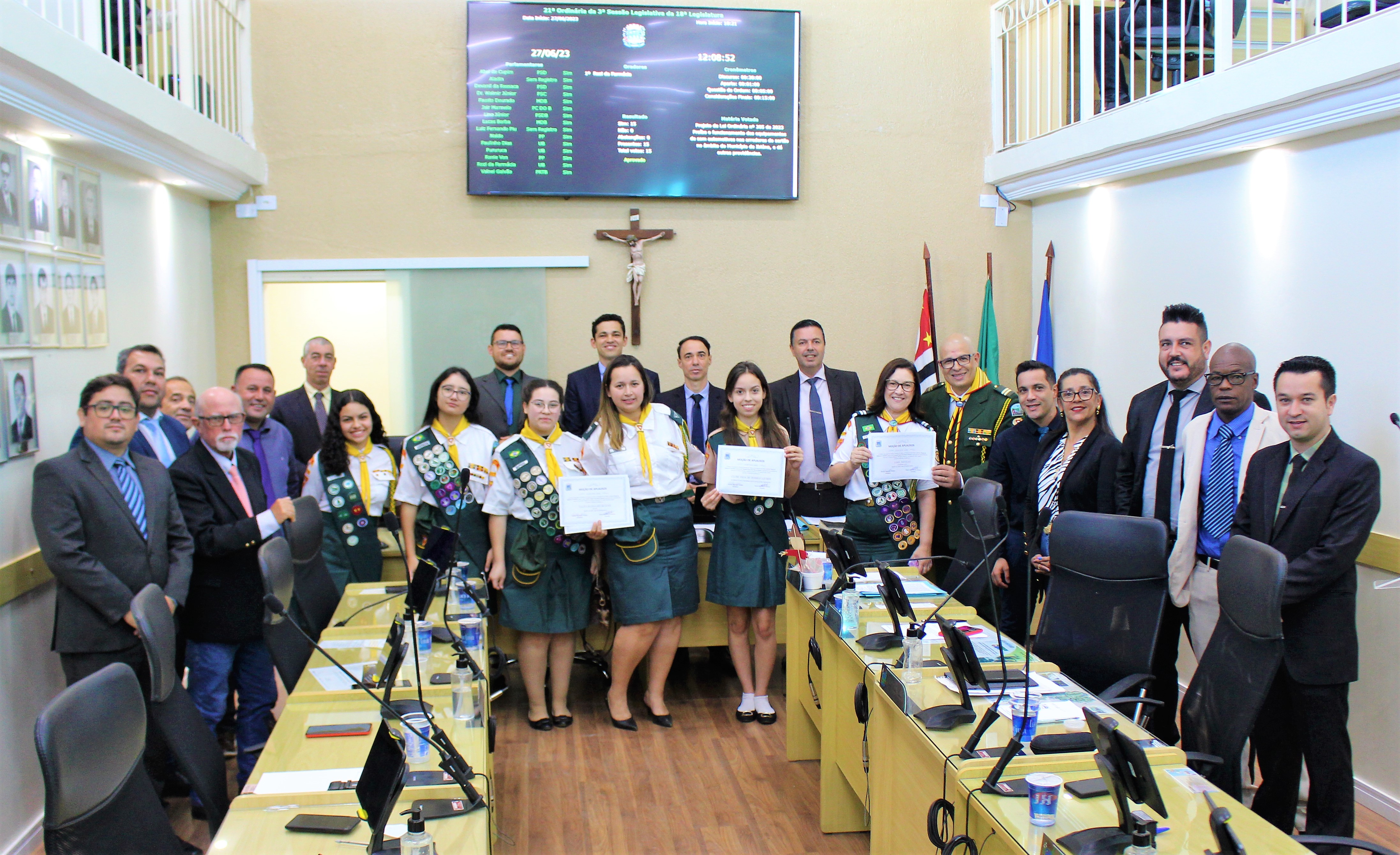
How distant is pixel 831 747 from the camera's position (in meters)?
3.39

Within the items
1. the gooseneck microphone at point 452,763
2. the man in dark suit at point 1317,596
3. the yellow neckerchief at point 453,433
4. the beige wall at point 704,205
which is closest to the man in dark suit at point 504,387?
the yellow neckerchief at point 453,433

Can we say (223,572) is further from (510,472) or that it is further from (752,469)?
(752,469)

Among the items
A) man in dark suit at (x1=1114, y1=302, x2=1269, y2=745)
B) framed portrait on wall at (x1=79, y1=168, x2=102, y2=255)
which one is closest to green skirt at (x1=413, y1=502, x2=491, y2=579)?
framed portrait on wall at (x1=79, y1=168, x2=102, y2=255)

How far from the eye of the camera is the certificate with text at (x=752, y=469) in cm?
399

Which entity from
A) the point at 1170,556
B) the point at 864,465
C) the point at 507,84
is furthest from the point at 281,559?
the point at 507,84

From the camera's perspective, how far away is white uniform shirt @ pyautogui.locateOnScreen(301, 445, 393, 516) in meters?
4.07

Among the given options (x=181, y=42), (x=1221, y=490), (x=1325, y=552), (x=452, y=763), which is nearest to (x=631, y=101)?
(x=181, y=42)

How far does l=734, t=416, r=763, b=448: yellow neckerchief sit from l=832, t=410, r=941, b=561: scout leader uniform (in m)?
0.39

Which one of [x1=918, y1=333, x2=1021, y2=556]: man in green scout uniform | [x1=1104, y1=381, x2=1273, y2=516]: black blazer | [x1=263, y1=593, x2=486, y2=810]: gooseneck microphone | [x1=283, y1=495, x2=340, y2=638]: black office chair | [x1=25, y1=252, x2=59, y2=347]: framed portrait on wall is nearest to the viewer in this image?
[x1=263, y1=593, x2=486, y2=810]: gooseneck microphone

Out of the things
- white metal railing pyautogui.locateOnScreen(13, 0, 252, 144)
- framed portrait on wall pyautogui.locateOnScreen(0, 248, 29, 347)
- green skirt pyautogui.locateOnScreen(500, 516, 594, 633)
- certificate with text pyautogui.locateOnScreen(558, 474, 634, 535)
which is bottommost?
green skirt pyautogui.locateOnScreen(500, 516, 594, 633)

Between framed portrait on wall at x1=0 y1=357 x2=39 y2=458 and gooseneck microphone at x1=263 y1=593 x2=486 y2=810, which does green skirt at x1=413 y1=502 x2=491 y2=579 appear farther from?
gooseneck microphone at x1=263 y1=593 x2=486 y2=810

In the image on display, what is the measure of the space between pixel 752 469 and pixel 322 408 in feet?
7.86

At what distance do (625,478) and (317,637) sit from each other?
129cm

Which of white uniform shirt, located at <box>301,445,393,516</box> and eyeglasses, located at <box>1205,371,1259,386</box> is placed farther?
white uniform shirt, located at <box>301,445,393,516</box>
